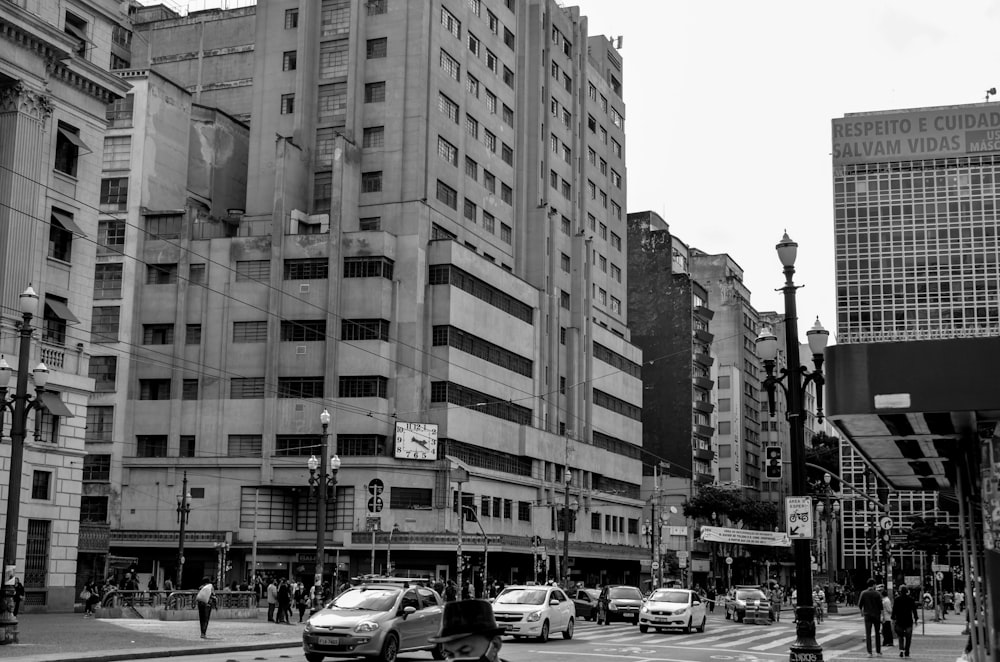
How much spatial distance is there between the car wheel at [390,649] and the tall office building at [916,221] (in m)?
100

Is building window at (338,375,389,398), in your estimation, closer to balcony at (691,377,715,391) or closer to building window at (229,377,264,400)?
building window at (229,377,264,400)

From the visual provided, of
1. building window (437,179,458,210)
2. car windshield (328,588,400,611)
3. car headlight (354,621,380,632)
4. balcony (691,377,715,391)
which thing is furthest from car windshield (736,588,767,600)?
balcony (691,377,715,391)

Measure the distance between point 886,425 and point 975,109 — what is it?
116162mm

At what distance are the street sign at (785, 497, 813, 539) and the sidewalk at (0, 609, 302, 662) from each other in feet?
42.0

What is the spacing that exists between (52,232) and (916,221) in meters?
97.7

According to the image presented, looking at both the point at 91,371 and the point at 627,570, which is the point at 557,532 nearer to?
the point at 627,570

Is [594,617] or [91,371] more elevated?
[91,371]

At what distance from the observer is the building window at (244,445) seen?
66.5m

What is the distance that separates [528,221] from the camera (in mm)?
83688

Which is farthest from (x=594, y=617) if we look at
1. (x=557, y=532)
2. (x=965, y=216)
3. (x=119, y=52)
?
(x=965, y=216)

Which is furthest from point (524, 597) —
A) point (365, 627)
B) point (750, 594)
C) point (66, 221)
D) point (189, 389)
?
point (189, 389)

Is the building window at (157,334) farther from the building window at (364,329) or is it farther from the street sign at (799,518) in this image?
the street sign at (799,518)

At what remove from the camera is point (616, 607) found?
46906 millimetres

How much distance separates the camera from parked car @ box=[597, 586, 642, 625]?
46.4 m
